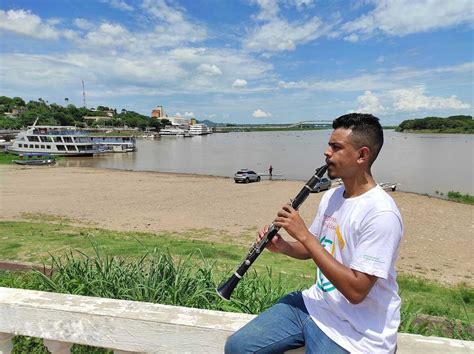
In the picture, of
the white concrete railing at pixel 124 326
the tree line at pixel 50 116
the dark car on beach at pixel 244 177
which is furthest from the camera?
the tree line at pixel 50 116

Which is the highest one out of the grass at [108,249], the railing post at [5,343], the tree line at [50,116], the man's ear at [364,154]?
the tree line at [50,116]

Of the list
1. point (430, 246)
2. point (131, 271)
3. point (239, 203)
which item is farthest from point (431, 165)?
point (131, 271)

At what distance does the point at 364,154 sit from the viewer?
6.09ft

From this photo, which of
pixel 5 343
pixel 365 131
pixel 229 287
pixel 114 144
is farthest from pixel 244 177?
pixel 114 144

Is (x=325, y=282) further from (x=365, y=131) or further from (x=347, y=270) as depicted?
(x=365, y=131)

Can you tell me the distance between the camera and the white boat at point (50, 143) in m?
55.6

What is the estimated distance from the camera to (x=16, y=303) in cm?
191

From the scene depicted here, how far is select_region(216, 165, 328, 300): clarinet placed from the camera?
2.08m

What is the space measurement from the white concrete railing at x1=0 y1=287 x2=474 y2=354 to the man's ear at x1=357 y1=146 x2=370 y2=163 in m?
0.85

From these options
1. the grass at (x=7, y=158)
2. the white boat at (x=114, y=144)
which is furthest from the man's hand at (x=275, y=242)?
the white boat at (x=114, y=144)

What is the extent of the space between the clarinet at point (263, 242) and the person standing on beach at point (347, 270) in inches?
5.3

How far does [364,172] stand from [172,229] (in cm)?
1236

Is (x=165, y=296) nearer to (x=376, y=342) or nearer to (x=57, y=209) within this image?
(x=376, y=342)

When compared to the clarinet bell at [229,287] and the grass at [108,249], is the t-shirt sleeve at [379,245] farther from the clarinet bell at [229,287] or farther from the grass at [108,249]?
the grass at [108,249]
